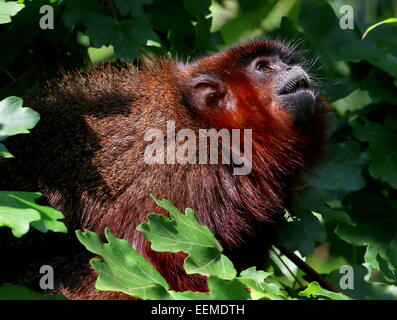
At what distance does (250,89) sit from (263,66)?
0.28 metres

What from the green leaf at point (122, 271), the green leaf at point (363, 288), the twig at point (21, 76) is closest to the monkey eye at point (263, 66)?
the green leaf at point (363, 288)

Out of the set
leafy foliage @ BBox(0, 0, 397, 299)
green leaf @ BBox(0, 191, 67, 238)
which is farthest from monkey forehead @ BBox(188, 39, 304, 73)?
green leaf @ BBox(0, 191, 67, 238)

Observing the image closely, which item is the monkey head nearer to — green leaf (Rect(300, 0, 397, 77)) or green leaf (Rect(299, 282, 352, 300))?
green leaf (Rect(300, 0, 397, 77))

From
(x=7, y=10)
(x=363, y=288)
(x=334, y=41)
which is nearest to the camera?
(x=7, y=10)

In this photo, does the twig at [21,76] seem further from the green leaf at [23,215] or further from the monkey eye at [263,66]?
the green leaf at [23,215]

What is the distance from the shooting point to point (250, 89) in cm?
459

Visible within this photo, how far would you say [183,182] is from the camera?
13.4 feet

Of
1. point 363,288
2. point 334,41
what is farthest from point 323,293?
point 334,41

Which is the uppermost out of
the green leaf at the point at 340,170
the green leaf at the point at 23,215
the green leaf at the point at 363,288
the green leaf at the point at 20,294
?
the green leaf at the point at 340,170

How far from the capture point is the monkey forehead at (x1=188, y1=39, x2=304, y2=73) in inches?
188

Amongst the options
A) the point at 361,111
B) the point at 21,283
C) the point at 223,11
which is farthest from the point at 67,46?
the point at 361,111

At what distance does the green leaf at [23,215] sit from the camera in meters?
2.94

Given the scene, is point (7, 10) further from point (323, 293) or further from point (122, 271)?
point (323, 293)

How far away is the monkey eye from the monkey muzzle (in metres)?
0.15
